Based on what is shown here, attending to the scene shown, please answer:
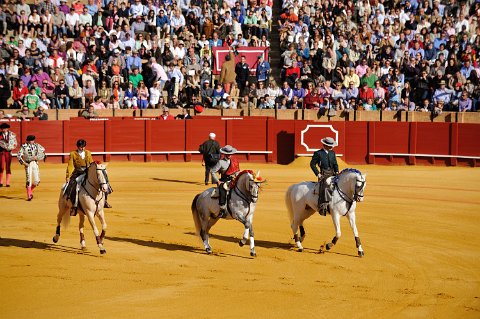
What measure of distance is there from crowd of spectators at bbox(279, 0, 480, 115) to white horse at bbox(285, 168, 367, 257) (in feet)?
47.3

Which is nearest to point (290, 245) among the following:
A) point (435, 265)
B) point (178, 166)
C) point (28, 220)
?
point (435, 265)

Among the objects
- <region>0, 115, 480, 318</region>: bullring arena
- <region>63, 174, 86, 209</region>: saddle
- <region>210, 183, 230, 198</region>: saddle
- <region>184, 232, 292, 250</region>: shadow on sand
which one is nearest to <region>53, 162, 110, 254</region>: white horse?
<region>63, 174, 86, 209</region>: saddle

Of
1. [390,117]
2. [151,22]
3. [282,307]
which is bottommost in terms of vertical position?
[282,307]

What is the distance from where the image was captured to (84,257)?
52.8 feet

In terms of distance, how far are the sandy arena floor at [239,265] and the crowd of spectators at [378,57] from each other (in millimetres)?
8118

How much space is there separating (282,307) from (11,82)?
1850 centimetres

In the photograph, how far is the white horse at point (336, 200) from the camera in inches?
628

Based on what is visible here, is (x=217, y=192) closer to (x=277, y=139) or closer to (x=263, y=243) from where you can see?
(x=263, y=243)

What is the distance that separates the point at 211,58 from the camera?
104 ft

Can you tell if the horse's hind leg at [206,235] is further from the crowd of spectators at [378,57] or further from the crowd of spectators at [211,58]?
the crowd of spectators at [378,57]

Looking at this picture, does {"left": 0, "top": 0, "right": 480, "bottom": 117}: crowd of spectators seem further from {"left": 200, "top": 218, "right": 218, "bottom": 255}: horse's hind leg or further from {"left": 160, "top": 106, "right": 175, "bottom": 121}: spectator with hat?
{"left": 200, "top": 218, "right": 218, "bottom": 255}: horse's hind leg

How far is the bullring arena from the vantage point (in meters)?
13.1

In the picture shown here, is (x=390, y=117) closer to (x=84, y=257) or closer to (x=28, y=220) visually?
(x=28, y=220)

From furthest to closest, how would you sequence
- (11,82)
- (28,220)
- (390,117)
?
(390,117) → (11,82) → (28,220)
